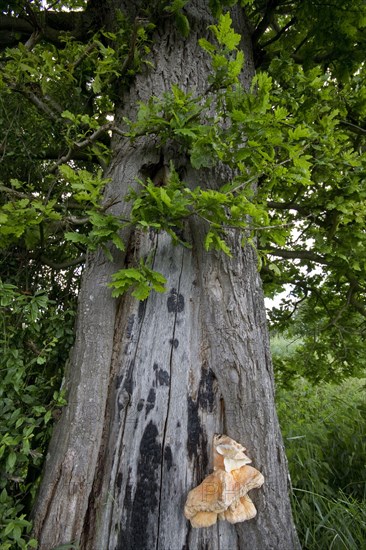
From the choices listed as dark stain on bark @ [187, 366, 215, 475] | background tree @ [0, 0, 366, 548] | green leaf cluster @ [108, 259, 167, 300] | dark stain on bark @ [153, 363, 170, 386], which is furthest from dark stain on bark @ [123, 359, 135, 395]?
green leaf cluster @ [108, 259, 167, 300]

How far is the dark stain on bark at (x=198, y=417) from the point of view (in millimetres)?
1615

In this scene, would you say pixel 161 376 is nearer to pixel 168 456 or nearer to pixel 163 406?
pixel 163 406

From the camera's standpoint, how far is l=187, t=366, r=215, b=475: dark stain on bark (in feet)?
5.30

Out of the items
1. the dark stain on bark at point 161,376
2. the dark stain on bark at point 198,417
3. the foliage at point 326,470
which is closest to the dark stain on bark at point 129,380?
the dark stain on bark at point 161,376

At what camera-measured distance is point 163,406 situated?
5.55 ft

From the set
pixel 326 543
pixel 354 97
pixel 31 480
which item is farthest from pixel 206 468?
pixel 354 97

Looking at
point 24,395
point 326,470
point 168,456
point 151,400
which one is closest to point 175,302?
point 151,400

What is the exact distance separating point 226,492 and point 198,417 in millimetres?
348

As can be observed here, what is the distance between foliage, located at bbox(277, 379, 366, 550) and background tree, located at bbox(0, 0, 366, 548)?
3.00 ft

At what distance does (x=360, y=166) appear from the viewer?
2625 millimetres

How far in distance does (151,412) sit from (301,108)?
229 cm

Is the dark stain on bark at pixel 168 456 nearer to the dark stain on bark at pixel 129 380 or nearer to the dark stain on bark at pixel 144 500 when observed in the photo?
the dark stain on bark at pixel 144 500

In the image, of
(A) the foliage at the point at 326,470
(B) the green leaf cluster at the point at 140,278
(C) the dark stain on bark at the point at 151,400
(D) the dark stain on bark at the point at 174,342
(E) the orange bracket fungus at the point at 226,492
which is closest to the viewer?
(E) the orange bracket fungus at the point at 226,492

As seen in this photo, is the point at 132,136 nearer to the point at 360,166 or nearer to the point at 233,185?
the point at 233,185
